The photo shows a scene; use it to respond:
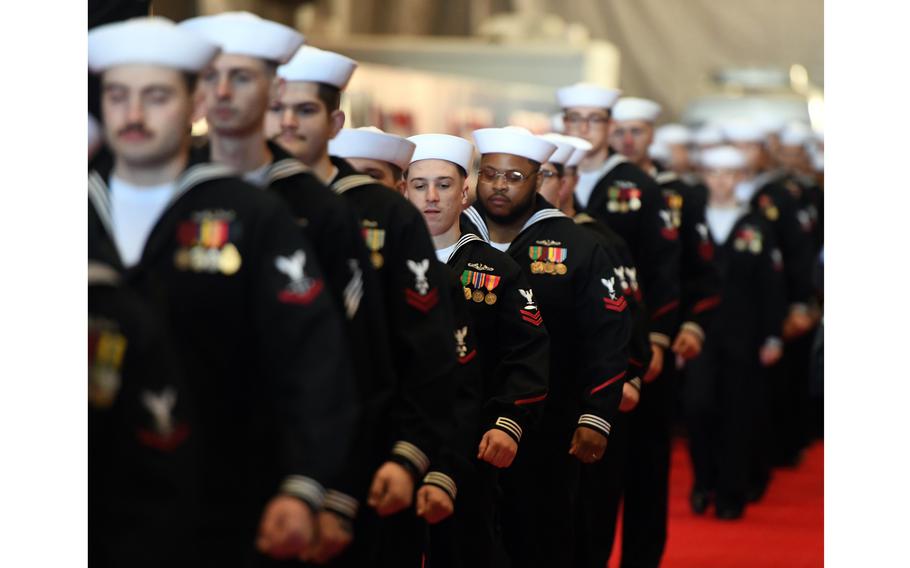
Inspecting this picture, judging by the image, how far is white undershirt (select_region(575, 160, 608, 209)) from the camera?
21.7 feet

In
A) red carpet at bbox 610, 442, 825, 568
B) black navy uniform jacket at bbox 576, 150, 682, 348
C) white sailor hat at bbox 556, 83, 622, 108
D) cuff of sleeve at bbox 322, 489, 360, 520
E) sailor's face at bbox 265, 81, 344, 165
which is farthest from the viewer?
red carpet at bbox 610, 442, 825, 568

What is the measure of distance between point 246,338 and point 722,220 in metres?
5.88

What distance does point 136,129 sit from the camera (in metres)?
2.75

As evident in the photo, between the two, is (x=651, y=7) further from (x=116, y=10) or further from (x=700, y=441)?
(x=116, y=10)

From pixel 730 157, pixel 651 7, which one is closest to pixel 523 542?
pixel 730 157

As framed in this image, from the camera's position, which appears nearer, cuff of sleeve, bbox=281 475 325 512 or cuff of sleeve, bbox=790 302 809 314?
cuff of sleeve, bbox=281 475 325 512

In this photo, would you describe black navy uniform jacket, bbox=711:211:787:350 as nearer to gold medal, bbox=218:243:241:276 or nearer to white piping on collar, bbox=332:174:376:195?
white piping on collar, bbox=332:174:376:195

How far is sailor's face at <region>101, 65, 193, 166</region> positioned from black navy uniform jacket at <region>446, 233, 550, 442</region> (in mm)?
1859

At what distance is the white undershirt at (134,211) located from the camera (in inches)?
108

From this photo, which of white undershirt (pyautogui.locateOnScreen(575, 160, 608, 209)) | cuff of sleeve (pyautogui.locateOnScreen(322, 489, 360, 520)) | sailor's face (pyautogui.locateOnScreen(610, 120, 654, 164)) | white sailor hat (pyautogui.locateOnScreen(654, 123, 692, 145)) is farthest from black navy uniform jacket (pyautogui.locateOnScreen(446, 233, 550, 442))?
white sailor hat (pyautogui.locateOnScreen(654, 123, 692, 145))

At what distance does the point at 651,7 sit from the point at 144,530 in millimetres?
13814

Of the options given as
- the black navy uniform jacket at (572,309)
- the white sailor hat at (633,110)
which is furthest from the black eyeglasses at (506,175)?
the white sailor hat at (633,110)

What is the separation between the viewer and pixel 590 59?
14023mm

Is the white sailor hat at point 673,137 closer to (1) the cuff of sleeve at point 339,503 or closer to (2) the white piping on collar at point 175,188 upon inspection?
(1) the cuff of sleeve at point 339,503
